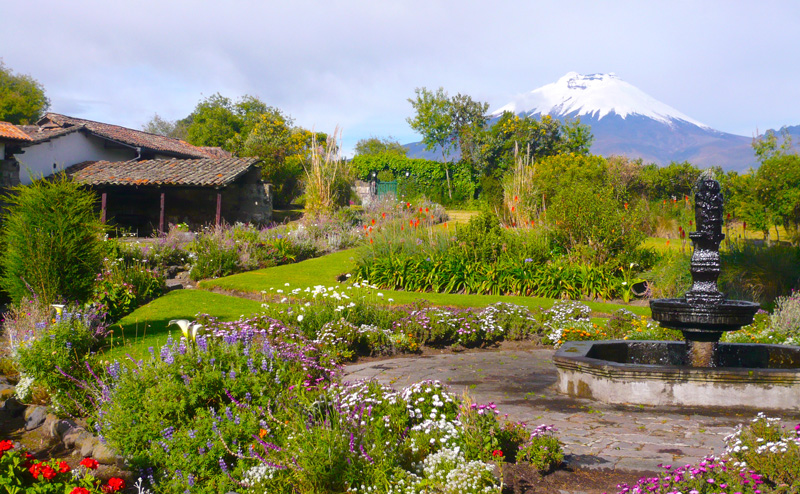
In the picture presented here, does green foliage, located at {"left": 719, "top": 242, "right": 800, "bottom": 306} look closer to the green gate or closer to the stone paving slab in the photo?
the stone paving slab

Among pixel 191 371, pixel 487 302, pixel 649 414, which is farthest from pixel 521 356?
pixel 191 371

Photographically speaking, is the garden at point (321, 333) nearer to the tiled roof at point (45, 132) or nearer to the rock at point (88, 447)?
the rock at point (88, 447)

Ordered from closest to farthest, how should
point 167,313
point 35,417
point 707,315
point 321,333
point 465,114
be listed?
point 707,315 < point 35,417 < point 321,333 < point 167,313 < point 465,114

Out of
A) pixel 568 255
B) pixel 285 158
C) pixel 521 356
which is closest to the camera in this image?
pixel 521 356

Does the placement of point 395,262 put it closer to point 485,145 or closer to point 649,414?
point 649,414

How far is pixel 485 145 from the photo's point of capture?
35875 millimetres

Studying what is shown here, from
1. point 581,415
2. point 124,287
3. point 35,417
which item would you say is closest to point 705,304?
point 581,415

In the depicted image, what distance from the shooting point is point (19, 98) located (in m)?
37.9

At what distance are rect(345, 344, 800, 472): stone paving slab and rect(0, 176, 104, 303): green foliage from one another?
14.3ft

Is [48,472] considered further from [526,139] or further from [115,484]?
[526,139]

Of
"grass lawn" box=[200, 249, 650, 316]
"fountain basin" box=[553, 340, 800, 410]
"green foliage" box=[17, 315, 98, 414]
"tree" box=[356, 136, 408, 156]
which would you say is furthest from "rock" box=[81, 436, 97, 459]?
"tree" box=[356, 136, 408, 156]

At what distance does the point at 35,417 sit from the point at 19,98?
39934mm

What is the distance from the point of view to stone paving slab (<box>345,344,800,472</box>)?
156 inches

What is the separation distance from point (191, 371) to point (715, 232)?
15.2 ft
